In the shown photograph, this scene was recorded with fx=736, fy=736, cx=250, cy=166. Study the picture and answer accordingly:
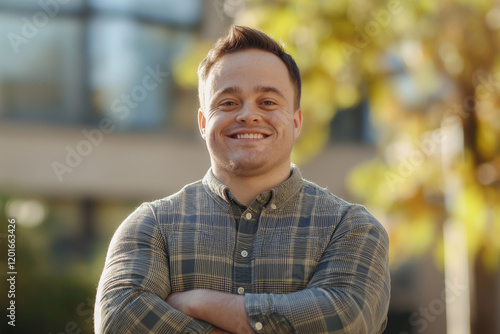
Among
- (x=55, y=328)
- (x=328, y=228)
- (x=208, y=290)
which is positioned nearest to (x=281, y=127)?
(x=328, y=228)

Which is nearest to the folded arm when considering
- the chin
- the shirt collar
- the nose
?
the shirt collar

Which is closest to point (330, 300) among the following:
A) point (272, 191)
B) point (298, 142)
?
point (272, 191)

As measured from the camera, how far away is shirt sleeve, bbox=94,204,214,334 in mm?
2152

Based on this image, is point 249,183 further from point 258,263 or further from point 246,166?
point 258,263

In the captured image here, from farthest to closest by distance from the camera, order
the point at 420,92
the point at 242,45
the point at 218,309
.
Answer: the point at 420,92
the point at 242,45
the point at 218,309

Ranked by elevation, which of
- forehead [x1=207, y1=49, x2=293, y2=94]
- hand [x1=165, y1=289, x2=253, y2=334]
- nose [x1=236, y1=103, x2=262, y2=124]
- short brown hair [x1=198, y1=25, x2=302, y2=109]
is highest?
short brown hair [x1=198, y1=25, x2=302, y2=109]

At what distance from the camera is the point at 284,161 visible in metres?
2.37

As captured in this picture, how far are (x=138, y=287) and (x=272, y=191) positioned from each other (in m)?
0.51

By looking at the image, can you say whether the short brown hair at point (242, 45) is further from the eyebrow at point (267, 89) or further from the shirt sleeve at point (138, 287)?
the shirt sleeve at point (138, 287)

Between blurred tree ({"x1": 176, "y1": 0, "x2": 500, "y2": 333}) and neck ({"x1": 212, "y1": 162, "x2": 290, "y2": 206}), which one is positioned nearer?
neck ({"x1": 212, "y1": 162, "x2": 290, "y2": 206})

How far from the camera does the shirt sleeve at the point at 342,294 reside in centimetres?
211

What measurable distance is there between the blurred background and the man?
3348mm

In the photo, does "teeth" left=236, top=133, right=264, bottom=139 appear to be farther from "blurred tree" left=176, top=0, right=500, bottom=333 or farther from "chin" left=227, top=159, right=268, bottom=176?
"blurred tree" left=176, top=0, right=500, bottom=333

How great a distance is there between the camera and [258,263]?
7.30ft
